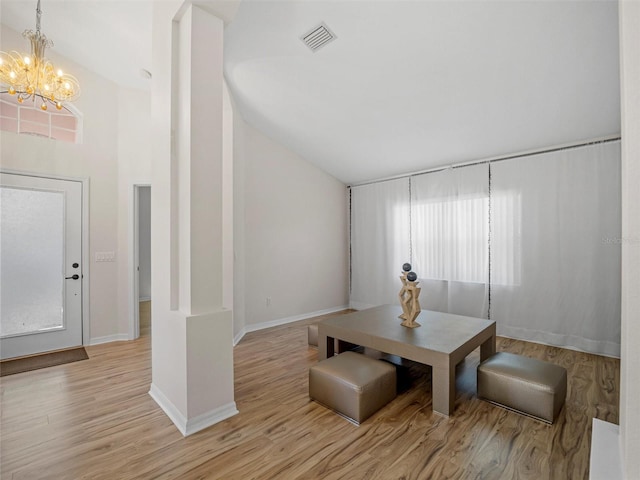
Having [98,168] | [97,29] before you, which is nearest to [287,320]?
[98,168]

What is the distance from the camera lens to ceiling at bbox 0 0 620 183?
7.66ft

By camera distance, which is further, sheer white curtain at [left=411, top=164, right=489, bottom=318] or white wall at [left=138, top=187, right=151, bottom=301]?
white wall at [left=138, top=187, right=151, bottom=301]

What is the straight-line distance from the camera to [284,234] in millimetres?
4914

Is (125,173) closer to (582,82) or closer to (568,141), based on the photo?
(582,82)

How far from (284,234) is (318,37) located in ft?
9.40

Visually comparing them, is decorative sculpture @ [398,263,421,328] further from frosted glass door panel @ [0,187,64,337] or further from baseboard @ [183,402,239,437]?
frosted glass door panel @ [0,187,64,337]

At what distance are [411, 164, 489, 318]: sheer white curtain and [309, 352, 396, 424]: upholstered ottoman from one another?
2532mm

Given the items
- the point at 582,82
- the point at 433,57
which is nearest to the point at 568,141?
the point at 582,82

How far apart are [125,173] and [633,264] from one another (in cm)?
483

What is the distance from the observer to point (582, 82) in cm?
269

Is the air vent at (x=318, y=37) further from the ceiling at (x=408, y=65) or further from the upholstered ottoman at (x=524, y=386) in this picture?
the upholstered ottoman at (x=524, y=386)

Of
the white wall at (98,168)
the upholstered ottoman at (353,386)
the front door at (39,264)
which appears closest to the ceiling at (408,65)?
the white wall at (98,168)

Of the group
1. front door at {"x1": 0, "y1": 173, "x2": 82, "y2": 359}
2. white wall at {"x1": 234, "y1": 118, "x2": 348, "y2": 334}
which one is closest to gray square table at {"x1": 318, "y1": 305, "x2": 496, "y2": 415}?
white wall at {"x1": 234, "y1": 118, "x2": 348, "y2": 334}

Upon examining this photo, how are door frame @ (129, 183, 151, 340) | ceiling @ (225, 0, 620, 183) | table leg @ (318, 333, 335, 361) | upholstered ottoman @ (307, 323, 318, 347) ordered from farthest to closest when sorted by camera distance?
door frame @ (129, 183, 151, 340), upholstered ottoman @ (307, 323, 318, 347), table leg @ (318, 333, 335, 361), ceiling @ (225, 0, 620, 183)
